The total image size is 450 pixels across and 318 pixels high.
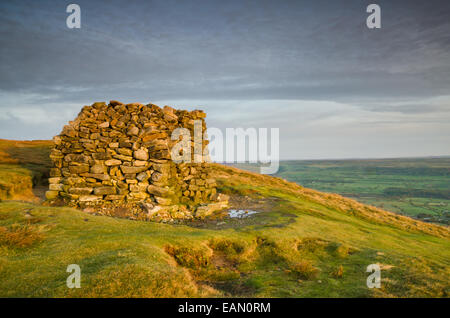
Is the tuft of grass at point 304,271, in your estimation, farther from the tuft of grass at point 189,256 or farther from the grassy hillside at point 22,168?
the grassy hillside at point 22,168

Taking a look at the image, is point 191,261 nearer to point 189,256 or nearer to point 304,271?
point 189,256

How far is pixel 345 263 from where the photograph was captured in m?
11.2

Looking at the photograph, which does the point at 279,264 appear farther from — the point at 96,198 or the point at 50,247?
the point at 96,198

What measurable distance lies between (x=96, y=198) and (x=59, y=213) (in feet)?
19.3

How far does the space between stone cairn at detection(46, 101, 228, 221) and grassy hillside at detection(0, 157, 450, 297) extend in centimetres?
539

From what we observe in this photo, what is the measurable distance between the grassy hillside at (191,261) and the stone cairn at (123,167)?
5393 mm

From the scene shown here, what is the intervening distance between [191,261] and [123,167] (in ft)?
45.6

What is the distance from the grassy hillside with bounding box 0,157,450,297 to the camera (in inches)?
268

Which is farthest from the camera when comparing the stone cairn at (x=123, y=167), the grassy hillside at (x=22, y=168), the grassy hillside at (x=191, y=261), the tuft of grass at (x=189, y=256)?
the grassy hillside at (x=22, y=168)

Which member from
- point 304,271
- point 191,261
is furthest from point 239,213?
point 304,271

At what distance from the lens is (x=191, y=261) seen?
10.2 meters

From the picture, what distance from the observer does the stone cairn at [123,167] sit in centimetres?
2052

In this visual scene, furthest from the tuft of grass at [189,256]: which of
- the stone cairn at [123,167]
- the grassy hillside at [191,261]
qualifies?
the stone cairn at [123,167]

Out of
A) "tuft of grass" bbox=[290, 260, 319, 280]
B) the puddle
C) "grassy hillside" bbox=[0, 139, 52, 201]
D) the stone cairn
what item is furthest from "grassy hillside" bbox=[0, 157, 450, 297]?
"grassy hillside" bbox=[0, 139, 52, 201]
